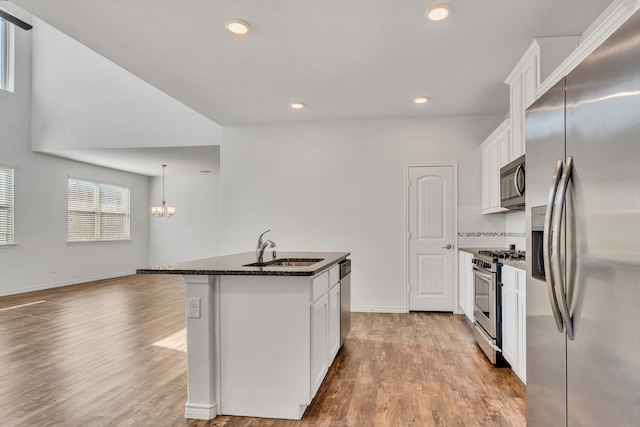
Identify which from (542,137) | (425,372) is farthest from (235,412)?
(542,137)

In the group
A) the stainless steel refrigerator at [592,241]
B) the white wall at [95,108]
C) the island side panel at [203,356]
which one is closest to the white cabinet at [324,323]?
the island side panel at [203,356]

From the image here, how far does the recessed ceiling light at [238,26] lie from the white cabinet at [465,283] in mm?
3224

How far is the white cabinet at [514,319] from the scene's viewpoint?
2.71 metres

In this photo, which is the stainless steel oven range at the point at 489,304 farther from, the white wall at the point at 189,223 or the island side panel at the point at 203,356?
the white wall at the point at 189,223

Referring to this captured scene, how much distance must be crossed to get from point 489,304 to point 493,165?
1.89 m

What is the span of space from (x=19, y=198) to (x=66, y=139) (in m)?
1.31

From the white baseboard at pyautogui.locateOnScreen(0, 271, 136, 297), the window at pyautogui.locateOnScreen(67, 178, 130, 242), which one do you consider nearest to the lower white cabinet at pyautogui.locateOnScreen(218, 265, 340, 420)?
the white baseboard at pyautogui.locateOnScreen(0, 271, 136, 297)

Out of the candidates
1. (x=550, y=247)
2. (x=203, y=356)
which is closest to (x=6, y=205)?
(x=203, y=356)

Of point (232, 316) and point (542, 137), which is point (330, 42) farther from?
point (232, 316)

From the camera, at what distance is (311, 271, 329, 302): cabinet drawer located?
251 cm

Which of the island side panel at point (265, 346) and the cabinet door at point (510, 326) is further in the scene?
the cabinet door at point (510, 326)

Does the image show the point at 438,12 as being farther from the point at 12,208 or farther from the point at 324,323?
the point at 12,208

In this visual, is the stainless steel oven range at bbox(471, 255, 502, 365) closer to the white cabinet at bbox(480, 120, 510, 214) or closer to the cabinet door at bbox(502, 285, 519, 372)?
the cabinet door at bbox(502, 285, 519, 372)

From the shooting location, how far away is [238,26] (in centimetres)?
291
